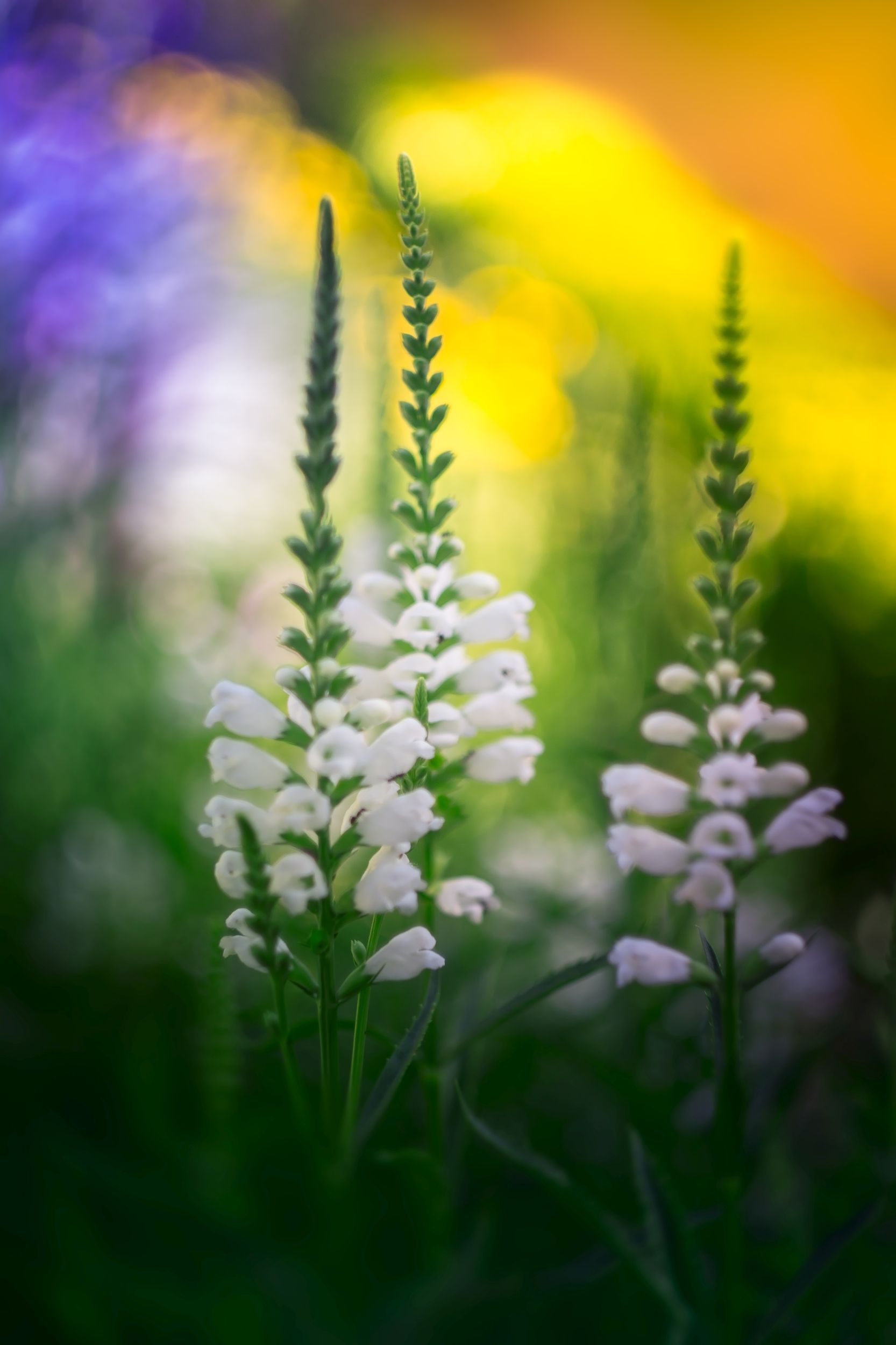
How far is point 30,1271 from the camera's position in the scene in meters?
0.41

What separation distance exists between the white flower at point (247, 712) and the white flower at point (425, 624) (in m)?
0.06

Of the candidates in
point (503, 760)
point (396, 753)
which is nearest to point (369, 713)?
point (396, 753)

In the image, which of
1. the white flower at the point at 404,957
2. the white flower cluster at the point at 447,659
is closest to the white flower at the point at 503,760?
the white flower cluster at the point at 447,659

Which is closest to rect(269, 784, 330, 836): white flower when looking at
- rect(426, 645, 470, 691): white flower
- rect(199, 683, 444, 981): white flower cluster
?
rect(199, 683, 444, 981): white flower cluster

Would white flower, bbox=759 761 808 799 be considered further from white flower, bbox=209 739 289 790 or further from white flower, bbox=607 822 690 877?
white flower, bbox=209 739 289 790

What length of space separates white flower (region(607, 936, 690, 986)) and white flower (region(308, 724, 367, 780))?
0.13m

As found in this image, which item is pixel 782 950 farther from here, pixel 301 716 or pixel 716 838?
pixel 301 716

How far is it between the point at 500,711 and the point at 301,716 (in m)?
0.11

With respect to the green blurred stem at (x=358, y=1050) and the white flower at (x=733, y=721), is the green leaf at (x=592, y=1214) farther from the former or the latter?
the white flower at (x=733, y=721)

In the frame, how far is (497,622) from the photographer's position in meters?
0.44

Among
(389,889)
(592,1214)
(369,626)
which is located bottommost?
(592,1214)

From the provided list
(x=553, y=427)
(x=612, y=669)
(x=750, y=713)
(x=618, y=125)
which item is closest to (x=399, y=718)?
(x=750, y=713)

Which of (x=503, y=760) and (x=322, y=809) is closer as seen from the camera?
(x=322, y=809)

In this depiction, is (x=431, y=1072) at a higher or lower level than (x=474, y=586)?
lower
